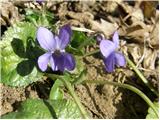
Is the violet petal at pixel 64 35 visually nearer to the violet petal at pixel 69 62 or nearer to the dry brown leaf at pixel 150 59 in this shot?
the violet petal at pixel 69 62

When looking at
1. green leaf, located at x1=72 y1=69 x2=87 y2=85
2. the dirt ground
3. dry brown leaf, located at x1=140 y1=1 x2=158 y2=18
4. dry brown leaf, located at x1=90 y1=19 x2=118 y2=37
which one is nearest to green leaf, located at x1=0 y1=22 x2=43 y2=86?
the dirt ground

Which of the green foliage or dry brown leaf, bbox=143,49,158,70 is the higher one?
the green foliage

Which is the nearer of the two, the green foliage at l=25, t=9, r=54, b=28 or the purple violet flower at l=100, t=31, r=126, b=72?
the purple violet flower at l=100, t=31, r=126, b=72

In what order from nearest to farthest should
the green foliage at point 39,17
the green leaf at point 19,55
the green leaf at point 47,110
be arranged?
the green leaf at point 47,110
the green leaf at point 19,55
the green foliage at point 39,17

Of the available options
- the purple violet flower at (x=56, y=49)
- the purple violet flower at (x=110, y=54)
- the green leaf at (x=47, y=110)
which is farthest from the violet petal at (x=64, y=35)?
the green leaf at (x=47, y=110)

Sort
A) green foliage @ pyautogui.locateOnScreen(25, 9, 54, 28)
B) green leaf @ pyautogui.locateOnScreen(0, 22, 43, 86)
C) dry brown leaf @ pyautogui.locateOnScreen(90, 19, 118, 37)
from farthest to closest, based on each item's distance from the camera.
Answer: dry brown leaf @ pyautogui.locateOnScreen(90, 19, 118, 37) < green foliage @ pyautogui.locateOnScreen(25, 9, 54, 28) < green leaf @ pyautogui.locateOnScreen(0, 22, 43, 86)

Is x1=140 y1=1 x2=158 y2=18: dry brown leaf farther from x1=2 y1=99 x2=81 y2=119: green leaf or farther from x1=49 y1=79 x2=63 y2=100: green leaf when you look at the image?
x1=2 y1=99 x2=81 y2=119: green leaf
